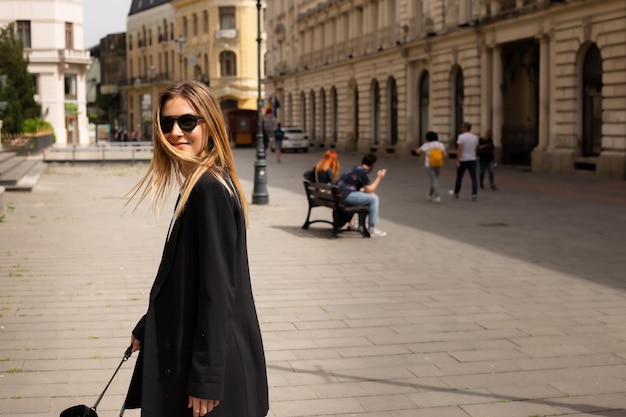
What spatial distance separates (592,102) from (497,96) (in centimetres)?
664

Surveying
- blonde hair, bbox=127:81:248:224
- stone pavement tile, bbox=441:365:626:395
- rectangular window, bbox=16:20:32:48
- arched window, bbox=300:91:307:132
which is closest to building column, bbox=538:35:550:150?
stone pavement tile, bbox=441:365:626:395

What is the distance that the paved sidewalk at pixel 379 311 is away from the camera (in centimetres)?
616

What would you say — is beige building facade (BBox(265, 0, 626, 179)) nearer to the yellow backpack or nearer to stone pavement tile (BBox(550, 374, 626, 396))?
the yellow backpack

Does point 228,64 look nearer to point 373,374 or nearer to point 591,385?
point 373,374

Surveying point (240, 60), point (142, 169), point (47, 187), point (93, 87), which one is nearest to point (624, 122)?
point (47, 187)

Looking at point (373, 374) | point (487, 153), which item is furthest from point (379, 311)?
point (487, 153)

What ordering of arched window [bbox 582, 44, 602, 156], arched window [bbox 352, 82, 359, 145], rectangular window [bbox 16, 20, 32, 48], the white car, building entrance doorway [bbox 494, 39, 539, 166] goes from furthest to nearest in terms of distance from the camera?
rectangular window [bbox 16, 20, 32, 48]
the white car
arched window [bbox 352, 82, 359, 145]
building entrance doorway [bbox 494, 39, 539, 166]
arched window [bbox 582, 44, 602, 156]

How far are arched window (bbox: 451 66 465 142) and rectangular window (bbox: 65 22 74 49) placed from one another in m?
40.3

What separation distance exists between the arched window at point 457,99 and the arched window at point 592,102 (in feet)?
32.6

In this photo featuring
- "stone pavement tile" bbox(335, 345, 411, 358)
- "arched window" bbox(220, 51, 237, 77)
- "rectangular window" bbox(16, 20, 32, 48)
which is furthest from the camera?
"arched window" bbox(220, 51, 237, 77)

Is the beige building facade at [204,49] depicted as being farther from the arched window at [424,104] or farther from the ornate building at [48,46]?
the arched window at [424,104]

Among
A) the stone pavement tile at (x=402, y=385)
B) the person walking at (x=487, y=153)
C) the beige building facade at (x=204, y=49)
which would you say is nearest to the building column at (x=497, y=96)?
the person walking at (x=487, y=153)

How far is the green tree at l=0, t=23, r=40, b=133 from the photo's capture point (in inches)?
1841

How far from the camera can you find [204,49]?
89.1 metres
